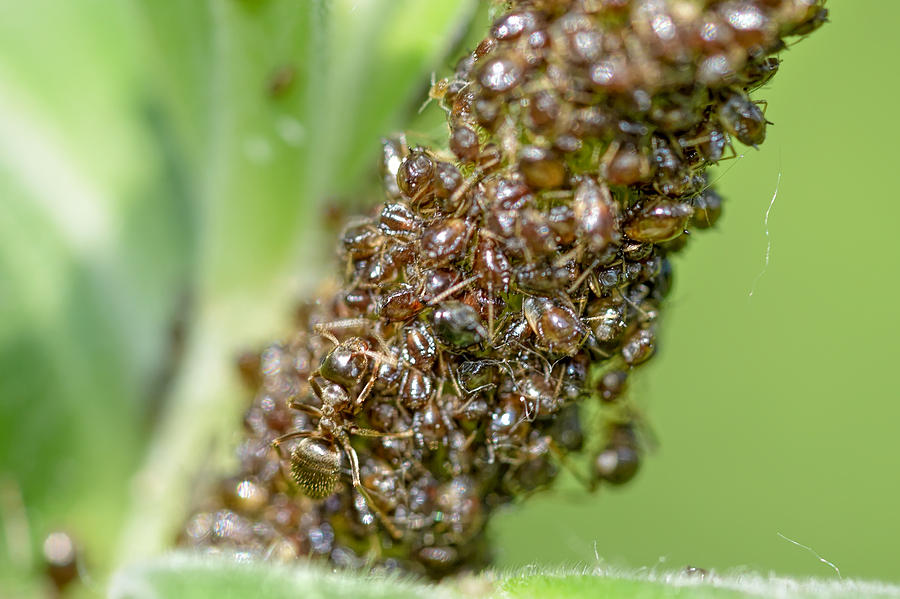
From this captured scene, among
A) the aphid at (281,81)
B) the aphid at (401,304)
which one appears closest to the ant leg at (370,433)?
the aphid at (401,304)

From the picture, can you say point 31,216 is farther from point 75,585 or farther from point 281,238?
point 75,585

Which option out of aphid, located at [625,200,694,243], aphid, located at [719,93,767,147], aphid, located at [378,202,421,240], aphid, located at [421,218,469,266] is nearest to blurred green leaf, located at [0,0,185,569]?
Result: aphid, located at [378,202,421,240]

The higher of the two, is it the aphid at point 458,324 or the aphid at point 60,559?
the aphid at point 458,324

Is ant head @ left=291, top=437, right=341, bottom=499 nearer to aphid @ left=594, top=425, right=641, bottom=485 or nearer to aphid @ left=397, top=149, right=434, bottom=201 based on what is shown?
aphid @ left=397, top=149, right=434, bottom=201

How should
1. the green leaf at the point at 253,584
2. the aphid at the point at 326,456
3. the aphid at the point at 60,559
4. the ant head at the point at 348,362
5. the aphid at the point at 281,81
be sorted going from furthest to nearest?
the aphid at the point at 60,559 → the aphid at the point at 281,81 → the aphid at the point at 326,456 → the ant head at the point at 348,362 → the green leaf at the point at 253,584

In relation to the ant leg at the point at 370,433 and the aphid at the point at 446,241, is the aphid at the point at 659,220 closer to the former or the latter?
the aphid at the point at 446,241

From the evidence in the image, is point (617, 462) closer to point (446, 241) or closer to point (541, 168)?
point (446, 241)

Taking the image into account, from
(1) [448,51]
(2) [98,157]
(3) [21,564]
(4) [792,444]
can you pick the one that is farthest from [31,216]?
(4) [792,444]

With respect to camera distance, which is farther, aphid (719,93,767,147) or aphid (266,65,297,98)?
aphid (266,65,297,98)
